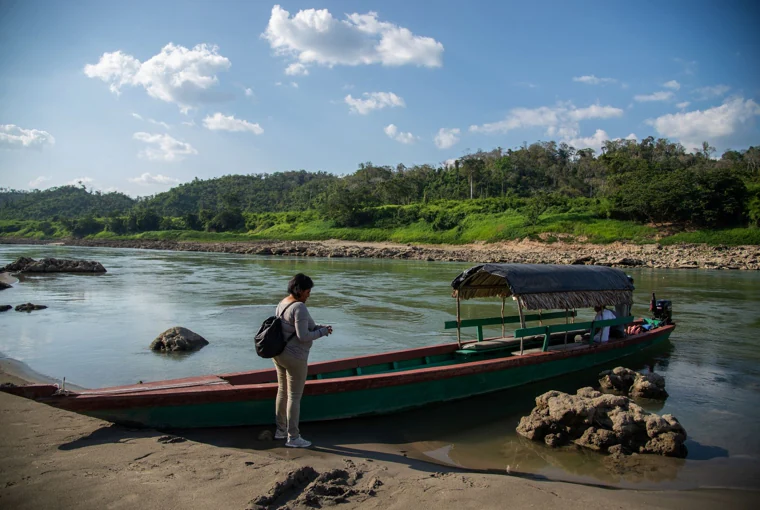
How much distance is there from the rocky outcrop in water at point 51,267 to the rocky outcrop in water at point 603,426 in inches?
1064

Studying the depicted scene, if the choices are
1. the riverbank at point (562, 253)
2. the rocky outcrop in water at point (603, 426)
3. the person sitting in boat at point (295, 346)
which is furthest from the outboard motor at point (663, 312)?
the riverbank at point (562, 253)

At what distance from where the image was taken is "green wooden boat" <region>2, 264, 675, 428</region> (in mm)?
5289

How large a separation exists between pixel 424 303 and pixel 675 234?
3419 centimetres

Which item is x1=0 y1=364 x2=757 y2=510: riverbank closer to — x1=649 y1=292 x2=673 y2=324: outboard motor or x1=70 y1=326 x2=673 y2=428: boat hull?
x1=70 y1=326 x2=673 y2=428: boat hull

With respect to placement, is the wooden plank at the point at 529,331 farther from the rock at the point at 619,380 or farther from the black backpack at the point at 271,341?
the black backpack at the point at 271,341

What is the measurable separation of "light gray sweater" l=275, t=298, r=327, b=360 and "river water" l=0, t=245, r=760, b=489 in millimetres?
1396

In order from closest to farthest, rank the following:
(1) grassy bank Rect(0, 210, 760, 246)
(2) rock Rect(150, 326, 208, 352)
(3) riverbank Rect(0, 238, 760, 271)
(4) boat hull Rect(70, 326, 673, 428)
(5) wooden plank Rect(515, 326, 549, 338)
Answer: (4) boat hull Rect(70, 326, 673, 428) < (5) wooden plank Rect(515, 326, 549, 338) < (2) rock Rect(150, 326, 208, 352) < (3) riverbank Rect(0, 238, 760, 271) < (1) grassy bank Rect(0, 210, 760, 246)

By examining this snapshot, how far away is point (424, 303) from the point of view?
18000 millimetres

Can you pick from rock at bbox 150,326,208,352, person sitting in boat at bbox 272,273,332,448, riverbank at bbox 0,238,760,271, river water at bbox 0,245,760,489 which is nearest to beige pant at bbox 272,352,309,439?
person sitting in boat at bbox 272,273,332,448

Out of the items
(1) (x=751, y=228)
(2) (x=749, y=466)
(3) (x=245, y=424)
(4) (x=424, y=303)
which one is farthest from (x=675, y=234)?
(3) (x=245, y=424)

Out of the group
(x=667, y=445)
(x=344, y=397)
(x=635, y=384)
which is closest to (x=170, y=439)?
(x=344, y=397)

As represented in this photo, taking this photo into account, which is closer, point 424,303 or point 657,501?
point 657,501

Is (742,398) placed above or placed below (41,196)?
below

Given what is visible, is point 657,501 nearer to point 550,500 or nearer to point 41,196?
point 550,500
